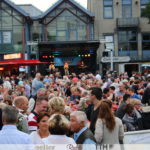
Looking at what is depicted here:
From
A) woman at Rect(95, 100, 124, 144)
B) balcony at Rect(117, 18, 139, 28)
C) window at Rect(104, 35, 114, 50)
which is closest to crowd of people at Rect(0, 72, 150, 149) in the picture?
woman at Rect(95, 100, 124, 144)

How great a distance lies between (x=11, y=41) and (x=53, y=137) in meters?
35.2

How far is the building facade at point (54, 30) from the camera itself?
38531mm

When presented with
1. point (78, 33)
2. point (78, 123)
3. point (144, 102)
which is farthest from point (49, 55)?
point (78, 123)

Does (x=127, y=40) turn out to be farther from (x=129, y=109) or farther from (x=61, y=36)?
(x=129, y=109)

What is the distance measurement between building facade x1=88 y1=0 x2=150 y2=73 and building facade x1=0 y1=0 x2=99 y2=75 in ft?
4.05

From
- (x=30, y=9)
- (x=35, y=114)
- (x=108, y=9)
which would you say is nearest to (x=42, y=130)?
(x=35, y=114)

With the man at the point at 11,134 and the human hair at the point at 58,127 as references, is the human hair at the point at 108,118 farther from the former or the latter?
the man at the point at 11,134

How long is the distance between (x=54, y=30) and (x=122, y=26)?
7.24 m

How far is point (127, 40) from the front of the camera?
39250mm

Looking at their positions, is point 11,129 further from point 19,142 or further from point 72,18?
point 72,18

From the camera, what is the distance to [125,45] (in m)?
39.2

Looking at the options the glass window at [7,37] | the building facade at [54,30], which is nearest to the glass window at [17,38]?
the building facade at [54,30]

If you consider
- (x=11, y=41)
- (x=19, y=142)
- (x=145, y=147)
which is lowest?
(x=145, y=147)

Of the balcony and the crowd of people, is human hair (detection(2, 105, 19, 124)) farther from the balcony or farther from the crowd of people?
the balcony
